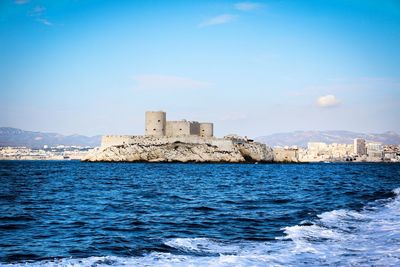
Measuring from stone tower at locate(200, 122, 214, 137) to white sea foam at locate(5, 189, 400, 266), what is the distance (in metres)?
62.9

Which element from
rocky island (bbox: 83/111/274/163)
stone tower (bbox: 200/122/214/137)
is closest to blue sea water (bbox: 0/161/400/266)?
rocky island (bbox: 83/111/274/163)

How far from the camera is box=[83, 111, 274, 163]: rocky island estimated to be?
69625 mm

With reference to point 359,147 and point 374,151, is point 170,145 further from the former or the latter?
point 374,151

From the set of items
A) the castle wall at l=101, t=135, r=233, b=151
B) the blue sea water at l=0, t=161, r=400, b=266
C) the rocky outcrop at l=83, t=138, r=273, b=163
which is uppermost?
the castle wall at l=101, t=135, r=233, b=151

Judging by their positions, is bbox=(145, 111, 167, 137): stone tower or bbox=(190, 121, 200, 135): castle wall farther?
bbox=(190, 121, 200, 135): castle wall

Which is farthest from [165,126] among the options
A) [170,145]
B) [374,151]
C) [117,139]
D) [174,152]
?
[374,151]

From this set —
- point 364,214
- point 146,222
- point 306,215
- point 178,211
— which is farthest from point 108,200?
point 364,214

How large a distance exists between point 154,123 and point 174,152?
17.3 feet

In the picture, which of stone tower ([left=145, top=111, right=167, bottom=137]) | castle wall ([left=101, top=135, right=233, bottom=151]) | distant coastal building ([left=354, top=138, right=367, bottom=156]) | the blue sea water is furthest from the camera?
distant coastal building ([left=354, top=138, right=367, bottom=156])

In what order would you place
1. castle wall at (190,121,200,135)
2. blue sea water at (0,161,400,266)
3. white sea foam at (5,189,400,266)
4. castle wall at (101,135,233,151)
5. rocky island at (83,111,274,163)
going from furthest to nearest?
castle wall at (190,121,200,135) → rocky island at (83,111,274,163) → castle wall at (101,135,233,151) → blue sea water at (0,161,400,266) → white sea foam at (5,189,400,266)

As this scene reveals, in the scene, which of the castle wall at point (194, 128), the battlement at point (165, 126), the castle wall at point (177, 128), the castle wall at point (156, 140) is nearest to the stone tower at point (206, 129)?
the castle wall at point (194, 128)

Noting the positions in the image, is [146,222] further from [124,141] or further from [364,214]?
[124,141]

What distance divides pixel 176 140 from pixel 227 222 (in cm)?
5749

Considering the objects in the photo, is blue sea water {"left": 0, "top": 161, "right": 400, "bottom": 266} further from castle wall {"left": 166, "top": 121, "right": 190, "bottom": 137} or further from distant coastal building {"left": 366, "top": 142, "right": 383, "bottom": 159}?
distant coastal building {"left": 366, "top": 142, "right": 383, "bottom": 159}
